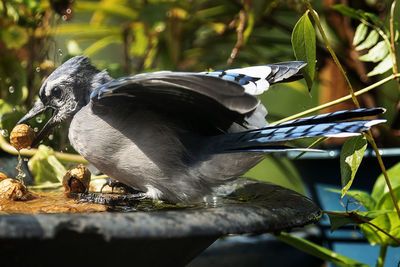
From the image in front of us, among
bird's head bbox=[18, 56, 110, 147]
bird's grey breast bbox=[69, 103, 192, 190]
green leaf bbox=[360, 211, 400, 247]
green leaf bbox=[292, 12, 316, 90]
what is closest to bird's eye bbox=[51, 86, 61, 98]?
bird's head bbox=[18, 56, 110, 147]

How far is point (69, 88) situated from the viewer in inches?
42.8

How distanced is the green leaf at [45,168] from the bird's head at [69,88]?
0.55 ft

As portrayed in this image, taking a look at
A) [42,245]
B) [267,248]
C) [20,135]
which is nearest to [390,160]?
[267,248]

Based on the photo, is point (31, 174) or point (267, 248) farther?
point (267, 248)

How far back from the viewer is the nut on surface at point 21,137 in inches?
42.7

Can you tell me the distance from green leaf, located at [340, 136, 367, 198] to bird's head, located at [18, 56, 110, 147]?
0.51m

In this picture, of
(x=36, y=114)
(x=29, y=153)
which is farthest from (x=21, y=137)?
(x=29, y=153)

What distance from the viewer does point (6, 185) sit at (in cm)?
94

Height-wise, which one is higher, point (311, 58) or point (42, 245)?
point (311, 58)

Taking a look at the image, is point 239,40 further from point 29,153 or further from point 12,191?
point 12,191

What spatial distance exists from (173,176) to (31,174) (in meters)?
0.48

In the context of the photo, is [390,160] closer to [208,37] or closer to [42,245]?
[208,37]

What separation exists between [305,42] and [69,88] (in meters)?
0.49

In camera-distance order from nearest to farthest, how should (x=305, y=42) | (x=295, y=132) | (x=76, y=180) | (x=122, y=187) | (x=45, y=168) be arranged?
1. (x=295, y=132)
2. (x=305, y=42)
3. (x=76, y=180)
4. (x=122, y=187)
5. (x=45, y=168)
